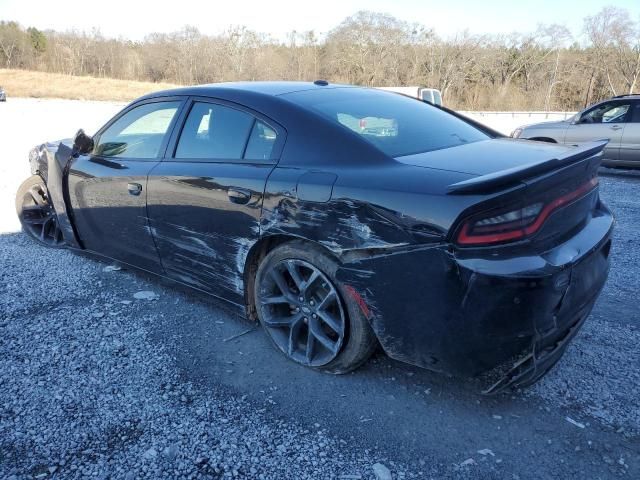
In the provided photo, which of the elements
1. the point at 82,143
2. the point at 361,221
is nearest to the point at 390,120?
the point at 361,221

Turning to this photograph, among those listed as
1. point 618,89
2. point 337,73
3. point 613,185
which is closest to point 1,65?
point 337,73

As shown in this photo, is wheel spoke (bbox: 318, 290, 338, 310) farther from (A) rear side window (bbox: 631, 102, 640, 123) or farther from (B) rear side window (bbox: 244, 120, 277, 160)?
(A) rear side window (bbox: 631, 102, 640, 123)

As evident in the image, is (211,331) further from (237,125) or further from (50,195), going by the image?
(50,195)

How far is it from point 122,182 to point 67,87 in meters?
44.0

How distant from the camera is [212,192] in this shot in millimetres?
2908

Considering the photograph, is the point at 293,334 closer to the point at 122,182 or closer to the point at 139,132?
the point at 122,182

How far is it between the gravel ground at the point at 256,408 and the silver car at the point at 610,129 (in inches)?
277

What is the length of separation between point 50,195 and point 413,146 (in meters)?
3.36

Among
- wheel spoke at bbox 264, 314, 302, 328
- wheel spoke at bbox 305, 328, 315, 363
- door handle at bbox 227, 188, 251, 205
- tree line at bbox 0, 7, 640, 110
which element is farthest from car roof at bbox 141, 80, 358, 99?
tree line at bbox 0, 7, 640, 110

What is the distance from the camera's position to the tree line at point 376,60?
32719 mm

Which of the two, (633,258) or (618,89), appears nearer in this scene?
(633,258)

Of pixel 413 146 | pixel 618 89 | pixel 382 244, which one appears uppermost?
pixel 618 89

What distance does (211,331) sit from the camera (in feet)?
10.5

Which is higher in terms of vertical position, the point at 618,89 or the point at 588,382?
the point at 618,89
